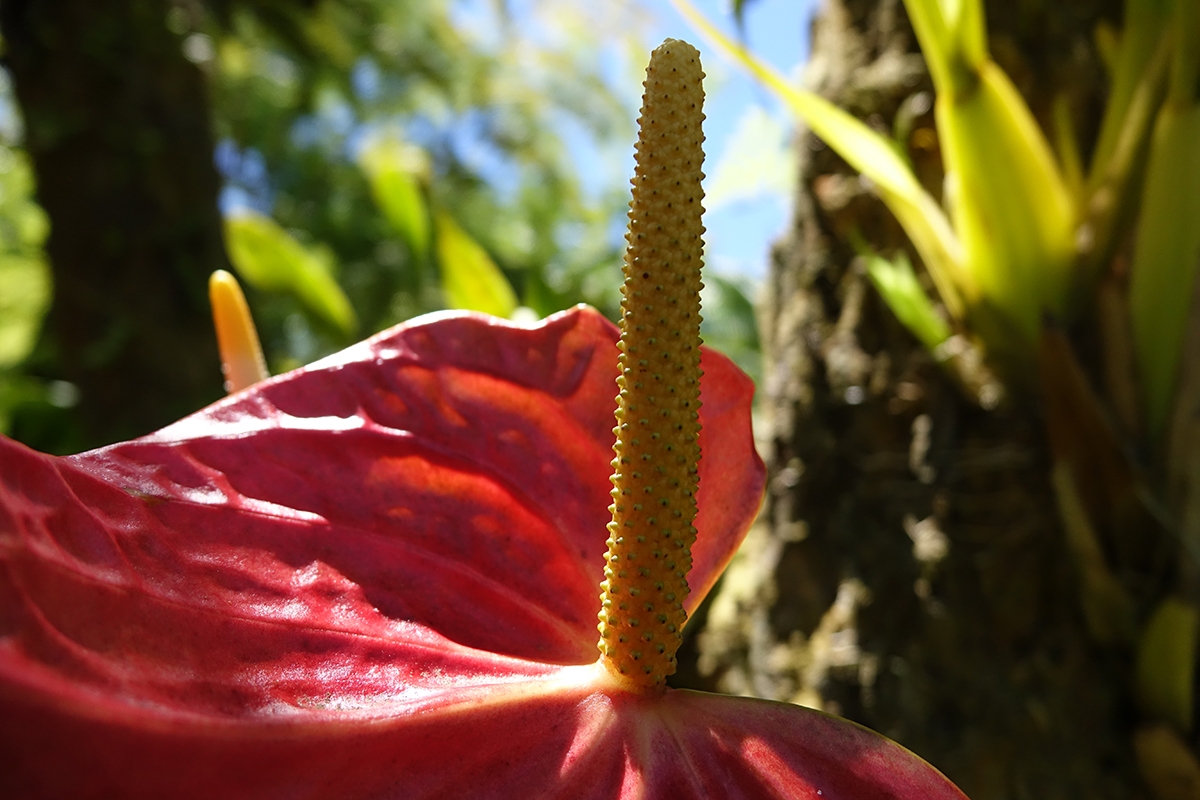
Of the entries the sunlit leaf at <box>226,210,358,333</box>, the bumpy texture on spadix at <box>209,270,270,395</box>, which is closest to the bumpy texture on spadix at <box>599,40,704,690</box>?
the bumpy texture on spadix at <box>209,270,270,395</box>

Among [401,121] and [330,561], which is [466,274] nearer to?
[330,561]

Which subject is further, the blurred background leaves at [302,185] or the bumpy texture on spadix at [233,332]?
the blurred background leaves at [302,185]

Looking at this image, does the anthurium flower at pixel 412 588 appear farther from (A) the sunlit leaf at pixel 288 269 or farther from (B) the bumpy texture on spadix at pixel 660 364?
(A) the sunlit leaf at pixel 288 269

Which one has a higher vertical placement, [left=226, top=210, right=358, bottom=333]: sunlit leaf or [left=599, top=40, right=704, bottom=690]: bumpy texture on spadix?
[left=226, top=210, right=358, bottom=333]: sunlit leaf

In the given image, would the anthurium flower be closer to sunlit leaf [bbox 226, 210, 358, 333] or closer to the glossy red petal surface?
the glossy red petal surface

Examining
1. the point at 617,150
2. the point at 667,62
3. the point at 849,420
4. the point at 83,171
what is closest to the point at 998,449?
the point at 849,420

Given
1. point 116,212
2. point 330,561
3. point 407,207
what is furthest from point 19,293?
point 330,561

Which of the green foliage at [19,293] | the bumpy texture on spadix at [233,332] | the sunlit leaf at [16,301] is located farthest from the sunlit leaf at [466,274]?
the sunlit leaf at [16,301]
